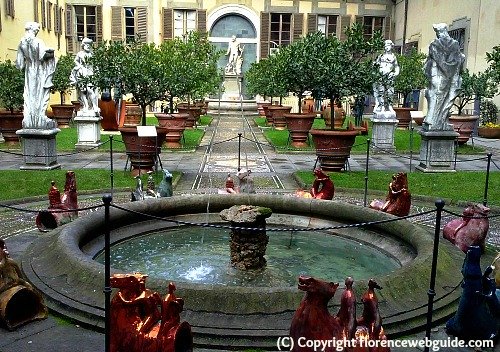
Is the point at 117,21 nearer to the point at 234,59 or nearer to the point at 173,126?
the point at 234,59

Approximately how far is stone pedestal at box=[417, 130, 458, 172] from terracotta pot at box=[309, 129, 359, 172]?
6.81 feet

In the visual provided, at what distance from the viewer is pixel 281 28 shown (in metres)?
37.3

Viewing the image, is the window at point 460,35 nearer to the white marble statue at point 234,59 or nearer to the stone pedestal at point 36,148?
the white marble statue at point 234,59

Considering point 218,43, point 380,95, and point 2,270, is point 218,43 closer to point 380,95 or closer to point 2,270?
point 380,95

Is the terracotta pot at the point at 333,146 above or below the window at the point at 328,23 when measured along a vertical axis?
below

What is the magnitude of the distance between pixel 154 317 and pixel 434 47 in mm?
11624

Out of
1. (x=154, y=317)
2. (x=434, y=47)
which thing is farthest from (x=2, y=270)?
(x=434, y=47)

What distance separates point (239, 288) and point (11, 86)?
52.1ft

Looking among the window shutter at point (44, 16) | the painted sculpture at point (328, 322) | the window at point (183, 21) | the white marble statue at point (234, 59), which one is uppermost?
the window at point (183, 21)

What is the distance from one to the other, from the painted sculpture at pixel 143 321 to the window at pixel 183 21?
3415 centimetres

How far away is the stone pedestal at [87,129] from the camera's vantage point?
17609 millimetres

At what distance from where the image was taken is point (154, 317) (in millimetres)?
3859

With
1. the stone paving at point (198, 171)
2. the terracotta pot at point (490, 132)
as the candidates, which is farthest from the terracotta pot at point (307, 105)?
the terracotta pot at point (490, 132)

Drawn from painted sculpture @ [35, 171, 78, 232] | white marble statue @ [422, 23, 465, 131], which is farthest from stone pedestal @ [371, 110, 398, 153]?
painted sculpture @ [35, 171, 78, 232]
